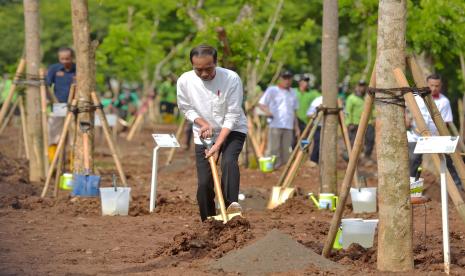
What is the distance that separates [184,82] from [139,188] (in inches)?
267

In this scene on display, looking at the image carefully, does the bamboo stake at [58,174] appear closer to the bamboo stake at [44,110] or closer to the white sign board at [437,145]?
the bamboo stake at [44,110]

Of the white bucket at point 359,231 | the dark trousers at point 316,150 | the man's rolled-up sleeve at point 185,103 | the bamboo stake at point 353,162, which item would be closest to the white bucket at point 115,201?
the man's rolled-up sleeve at point 185,103

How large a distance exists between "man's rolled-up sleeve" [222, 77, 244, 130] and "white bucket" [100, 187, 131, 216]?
106 inches

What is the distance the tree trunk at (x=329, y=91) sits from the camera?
14.2m

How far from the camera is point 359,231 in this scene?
9.02 meters

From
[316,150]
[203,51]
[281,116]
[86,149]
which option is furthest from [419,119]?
[316,150]

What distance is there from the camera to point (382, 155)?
801 centimetres

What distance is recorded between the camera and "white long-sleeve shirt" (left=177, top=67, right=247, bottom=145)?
10211 millimetres

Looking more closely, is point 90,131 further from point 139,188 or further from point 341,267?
point 341,267

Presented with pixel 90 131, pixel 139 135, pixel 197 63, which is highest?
pixel 197 63

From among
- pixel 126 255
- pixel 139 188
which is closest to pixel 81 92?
pixel 139 188

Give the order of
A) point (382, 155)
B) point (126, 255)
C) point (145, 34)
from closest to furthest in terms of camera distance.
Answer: point (382, 155)
point (126, 255)
point (145, 34)

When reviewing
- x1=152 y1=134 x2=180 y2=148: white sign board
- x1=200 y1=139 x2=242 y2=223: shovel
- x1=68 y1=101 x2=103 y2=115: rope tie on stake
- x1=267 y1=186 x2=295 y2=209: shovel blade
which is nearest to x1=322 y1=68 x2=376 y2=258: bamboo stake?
x1=200 y1=139 x2=242 y2=223: shovel

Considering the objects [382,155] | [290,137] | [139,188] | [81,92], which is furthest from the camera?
[290,137]
